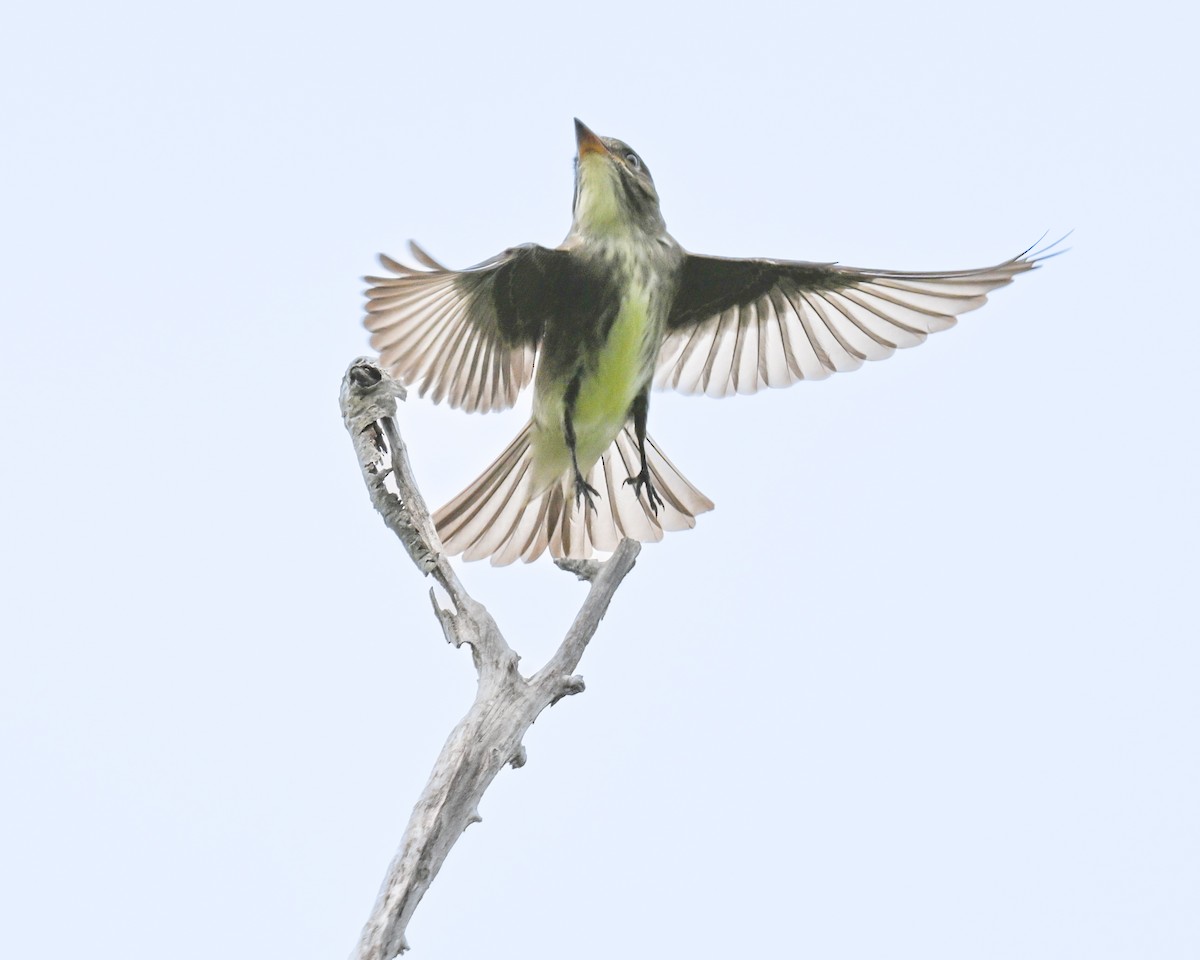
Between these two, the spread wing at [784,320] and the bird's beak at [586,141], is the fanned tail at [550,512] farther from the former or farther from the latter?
the bird's beak at [586,141]

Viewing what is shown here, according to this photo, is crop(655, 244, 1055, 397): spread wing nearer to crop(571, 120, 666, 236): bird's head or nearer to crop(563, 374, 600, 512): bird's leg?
crop(571, 120, 666, 236): bird's head

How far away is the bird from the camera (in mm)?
7730

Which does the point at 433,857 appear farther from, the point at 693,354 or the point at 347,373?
the point at 693,354

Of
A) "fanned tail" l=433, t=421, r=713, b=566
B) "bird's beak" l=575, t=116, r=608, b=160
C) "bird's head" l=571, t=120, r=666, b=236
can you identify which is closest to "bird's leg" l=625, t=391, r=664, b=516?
"fanned tail" l=433, t=421, r=713, b=566

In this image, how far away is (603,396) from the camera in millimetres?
7859

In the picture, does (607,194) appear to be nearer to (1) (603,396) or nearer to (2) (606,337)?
(2) (606,337)

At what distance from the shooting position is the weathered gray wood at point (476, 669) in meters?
5.27

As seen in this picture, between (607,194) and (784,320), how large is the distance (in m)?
1.43

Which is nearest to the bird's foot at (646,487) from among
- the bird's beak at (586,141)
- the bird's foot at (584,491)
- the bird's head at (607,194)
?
the bird's foot at (584,491)

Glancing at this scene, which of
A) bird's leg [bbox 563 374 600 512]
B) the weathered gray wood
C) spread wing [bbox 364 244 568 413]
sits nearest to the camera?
the weathered gray wood

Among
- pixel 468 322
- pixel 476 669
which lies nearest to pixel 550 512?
pixel 468 322

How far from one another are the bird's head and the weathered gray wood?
1858 mm

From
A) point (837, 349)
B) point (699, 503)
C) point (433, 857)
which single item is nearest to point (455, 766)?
point (433, 857)

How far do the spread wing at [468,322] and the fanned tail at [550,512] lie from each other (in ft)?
1.35
